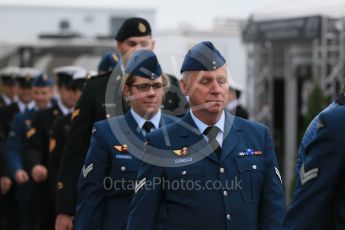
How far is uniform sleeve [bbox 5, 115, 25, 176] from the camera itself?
10461mm

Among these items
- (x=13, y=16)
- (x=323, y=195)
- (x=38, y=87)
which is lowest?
(x=13, y=16)

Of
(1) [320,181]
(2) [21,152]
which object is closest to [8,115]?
(2) [21,152]

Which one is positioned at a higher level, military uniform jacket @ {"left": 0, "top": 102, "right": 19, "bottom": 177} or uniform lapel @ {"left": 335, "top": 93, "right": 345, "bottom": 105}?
uniform lapel @ {"left": 335, "top": 93, "right": 345, "bottom": 105}

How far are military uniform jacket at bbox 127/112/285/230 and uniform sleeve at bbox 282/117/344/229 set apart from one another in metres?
0.93

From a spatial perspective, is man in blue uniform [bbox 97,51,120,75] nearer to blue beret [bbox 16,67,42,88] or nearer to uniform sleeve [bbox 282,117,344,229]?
uniform sleeve [bbox 282,117,344,229]

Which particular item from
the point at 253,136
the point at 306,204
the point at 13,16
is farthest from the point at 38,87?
the point at 13,16

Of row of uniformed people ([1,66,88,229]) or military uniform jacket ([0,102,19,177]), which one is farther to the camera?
military uniform jacket ([0,102,19,177])

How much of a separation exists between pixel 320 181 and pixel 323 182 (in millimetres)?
13

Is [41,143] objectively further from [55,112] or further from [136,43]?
[136,43]

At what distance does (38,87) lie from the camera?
1123cm

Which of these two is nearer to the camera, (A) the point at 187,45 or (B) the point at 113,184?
(B) the point at 113,184

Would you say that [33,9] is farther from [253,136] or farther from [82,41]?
[253,136]

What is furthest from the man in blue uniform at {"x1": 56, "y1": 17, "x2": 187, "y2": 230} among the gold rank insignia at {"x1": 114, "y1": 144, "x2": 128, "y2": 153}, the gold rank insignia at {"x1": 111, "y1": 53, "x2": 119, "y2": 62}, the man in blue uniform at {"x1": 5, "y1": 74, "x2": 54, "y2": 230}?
the man in blue uniform at {"x1": 5, "y1": 74, "x2": 54, "y2": 230}

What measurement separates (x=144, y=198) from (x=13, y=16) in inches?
1389
